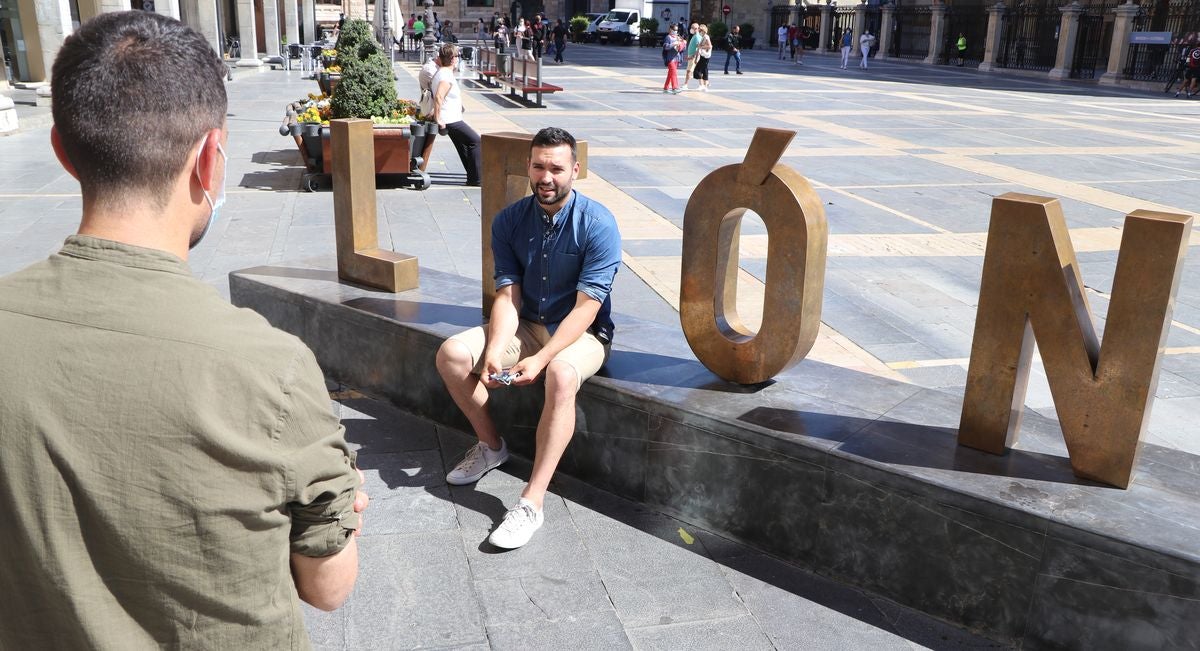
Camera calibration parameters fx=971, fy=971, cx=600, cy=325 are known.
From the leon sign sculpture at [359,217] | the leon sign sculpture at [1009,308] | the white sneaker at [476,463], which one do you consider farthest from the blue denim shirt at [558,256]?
the leon sign sculpture at [359,217]

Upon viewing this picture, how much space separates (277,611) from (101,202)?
636 mm

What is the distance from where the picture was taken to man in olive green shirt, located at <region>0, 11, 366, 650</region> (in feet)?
4.09

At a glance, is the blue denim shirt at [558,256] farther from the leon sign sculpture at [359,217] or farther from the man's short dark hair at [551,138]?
the leon sign sculpture at [359,217]

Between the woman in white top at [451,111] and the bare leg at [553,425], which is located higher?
the woman in white top at [451,111]

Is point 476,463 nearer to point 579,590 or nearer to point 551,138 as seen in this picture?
point 579,590

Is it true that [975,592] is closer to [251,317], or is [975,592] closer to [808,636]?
[808,636]

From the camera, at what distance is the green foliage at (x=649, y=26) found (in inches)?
1998

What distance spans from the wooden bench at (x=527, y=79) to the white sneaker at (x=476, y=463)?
15901 mm

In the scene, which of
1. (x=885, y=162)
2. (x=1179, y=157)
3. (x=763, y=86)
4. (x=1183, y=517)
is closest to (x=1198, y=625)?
(x=1183, y=517)

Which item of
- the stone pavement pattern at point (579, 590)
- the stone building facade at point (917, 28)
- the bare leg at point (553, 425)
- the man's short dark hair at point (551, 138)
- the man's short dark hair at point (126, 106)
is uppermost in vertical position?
the stone building facade at point (917, 28)

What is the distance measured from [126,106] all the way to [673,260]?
6776mm

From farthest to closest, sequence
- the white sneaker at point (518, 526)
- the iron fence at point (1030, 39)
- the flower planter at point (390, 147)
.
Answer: the iron fence at point (1030, 39)
the flower planter at point (390, 147)
the white sneaker at point (518, 526)

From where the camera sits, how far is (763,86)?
87.4 feet

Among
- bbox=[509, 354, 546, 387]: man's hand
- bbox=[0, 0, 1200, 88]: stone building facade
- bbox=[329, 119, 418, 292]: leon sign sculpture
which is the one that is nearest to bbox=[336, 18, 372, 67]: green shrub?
bbox=[0, 0, 1200, 88]: stone building facade
